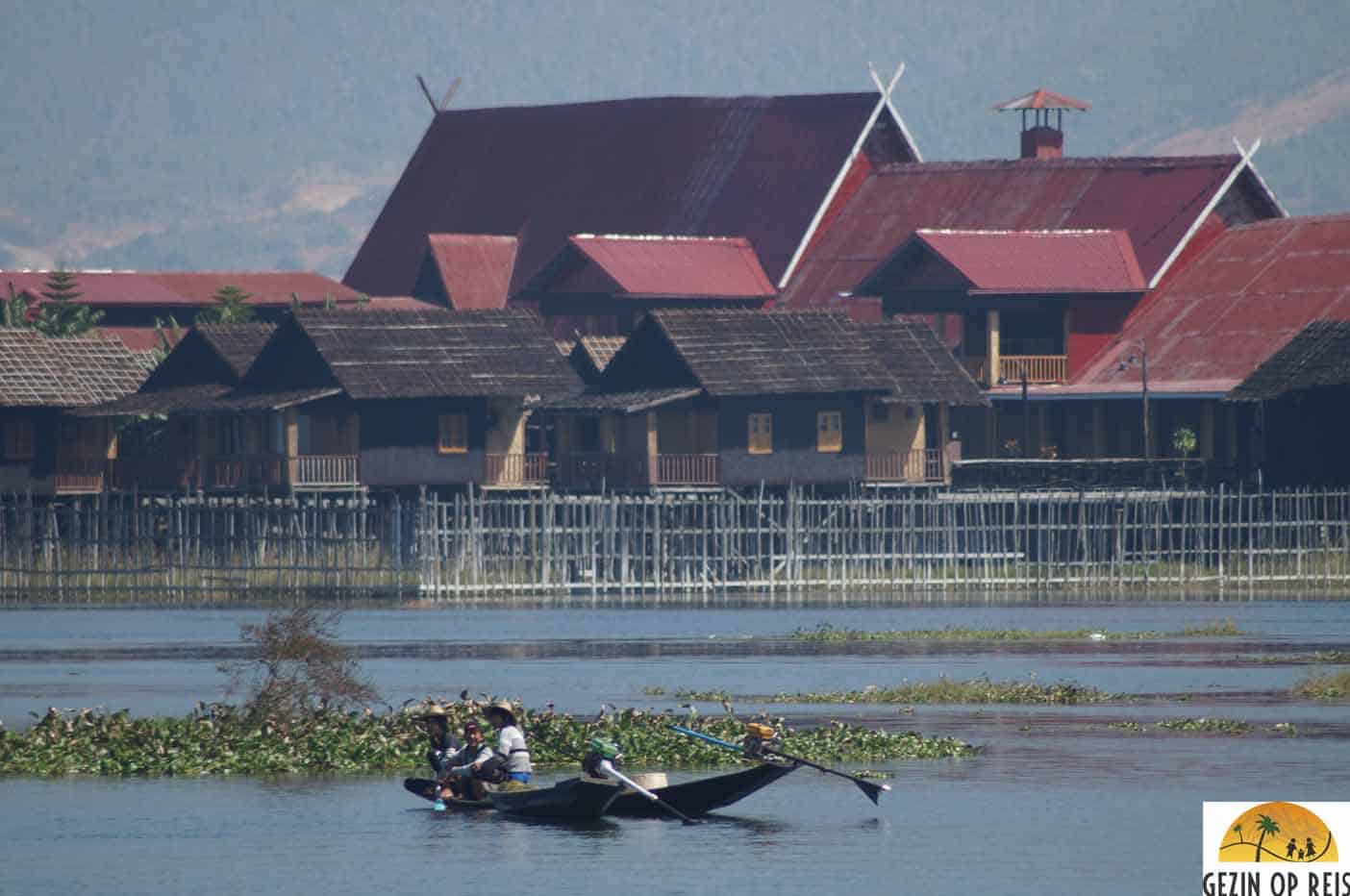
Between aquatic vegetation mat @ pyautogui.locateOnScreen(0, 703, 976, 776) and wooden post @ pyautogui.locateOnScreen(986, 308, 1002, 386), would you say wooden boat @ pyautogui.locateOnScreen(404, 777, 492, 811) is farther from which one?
wooden post @ pyautogui.locateOnScreen(986, 308, 1002, 386)

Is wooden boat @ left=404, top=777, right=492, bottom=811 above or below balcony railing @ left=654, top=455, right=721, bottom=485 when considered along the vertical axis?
below

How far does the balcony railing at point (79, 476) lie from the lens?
73.8 meters

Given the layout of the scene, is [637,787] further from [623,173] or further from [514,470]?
[623,173]

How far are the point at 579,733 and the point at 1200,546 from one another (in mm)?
34756

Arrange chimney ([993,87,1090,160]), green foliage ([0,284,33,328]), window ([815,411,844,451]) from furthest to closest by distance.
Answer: chimney ([993,87,1090,160])
green foliage ([0,284,33,328])
window ([815,411,844,451])

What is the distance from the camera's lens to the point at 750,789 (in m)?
30.0

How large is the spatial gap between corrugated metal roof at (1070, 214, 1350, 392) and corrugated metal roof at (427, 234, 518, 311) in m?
20.1

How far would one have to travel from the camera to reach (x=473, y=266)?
91.8 metres

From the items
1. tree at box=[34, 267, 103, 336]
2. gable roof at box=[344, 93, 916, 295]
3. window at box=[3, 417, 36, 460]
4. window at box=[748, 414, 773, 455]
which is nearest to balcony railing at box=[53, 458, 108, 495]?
window at box=[3, 417, 36, 460]

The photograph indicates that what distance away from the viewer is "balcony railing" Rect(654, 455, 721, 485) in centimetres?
7062

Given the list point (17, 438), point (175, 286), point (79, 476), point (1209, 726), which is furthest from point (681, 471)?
point (175, 286)

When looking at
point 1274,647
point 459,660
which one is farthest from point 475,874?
point 1274,647

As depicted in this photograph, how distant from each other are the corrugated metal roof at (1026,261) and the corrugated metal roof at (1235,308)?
4.22 ft

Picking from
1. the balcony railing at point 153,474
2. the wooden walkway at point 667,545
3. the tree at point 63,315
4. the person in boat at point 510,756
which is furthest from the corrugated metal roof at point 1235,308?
the person in boat at point 510,756
